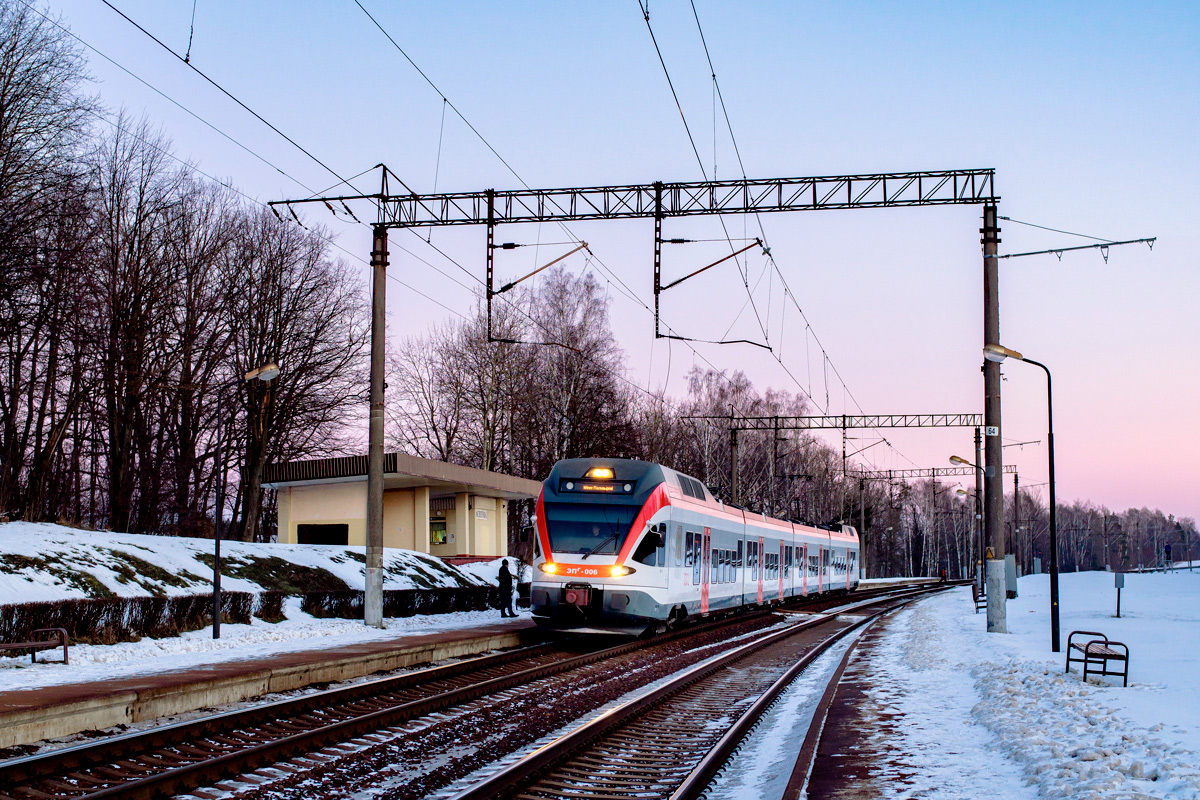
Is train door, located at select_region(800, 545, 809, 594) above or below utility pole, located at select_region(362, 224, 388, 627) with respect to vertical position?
below

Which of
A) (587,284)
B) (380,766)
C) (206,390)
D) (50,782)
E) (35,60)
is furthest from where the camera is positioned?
(587,284)

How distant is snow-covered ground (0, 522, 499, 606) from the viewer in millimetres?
17188

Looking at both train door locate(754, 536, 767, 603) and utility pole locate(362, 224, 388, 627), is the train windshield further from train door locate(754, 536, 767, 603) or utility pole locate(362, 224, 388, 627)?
train door locate(754, 536, 767, 603)

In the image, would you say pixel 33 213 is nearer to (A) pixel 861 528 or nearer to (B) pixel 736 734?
(B) pixel 736 734

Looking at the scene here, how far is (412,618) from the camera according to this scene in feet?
79.0

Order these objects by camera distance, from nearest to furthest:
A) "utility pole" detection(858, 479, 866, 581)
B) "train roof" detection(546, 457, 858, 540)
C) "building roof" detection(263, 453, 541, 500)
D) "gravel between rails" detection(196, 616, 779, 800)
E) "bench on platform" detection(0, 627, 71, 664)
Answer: "gravel between rails" detection(196, 616, 779, 800), "bench on platform" detection(0, 627, 71, 664), "train roof" detection(546, 457, 858, 540), "building roof" detection(263, 453, 541, 500), "utility pole" detection(858, 479, 866, 581)

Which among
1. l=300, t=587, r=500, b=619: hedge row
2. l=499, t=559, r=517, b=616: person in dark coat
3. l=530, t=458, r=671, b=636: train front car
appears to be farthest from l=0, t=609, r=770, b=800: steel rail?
l=499, t=559, r=517, b=616: person in dark coat

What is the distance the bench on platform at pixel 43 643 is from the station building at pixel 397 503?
58.4 ft

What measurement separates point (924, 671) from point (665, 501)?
20.1 feet

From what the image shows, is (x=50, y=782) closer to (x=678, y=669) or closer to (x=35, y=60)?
(x=678, y=669)

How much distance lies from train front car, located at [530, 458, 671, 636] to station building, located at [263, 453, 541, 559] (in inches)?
525

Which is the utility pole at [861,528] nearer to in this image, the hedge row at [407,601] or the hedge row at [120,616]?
the hedge row at [407,601]

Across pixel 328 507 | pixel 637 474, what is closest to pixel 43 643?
pixel 637 474

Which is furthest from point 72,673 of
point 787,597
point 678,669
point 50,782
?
point 787,597
